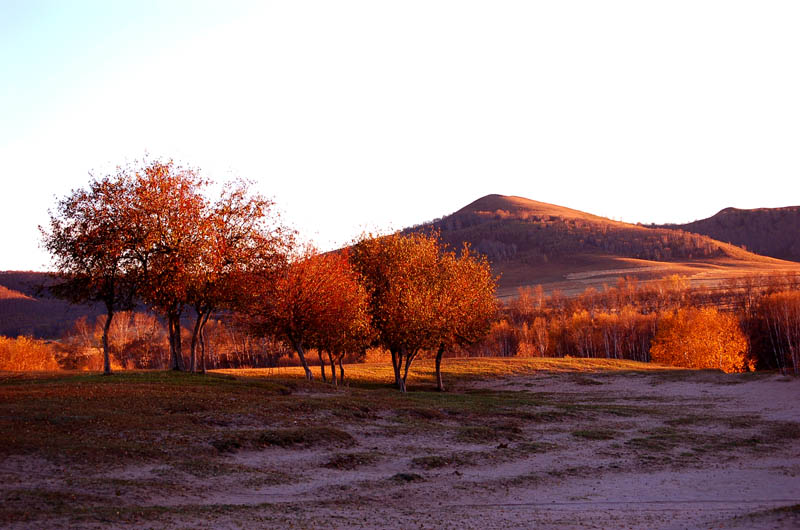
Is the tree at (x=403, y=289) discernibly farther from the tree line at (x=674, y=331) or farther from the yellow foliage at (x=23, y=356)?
the yellow foliage at (x=23, y=356)

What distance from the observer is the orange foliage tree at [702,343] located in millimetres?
87125

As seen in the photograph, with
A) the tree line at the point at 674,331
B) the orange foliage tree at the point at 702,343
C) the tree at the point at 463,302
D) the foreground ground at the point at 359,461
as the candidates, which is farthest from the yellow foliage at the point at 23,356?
the orange foliage tree at the point at 702,343

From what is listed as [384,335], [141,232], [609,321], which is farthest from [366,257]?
[609,321]

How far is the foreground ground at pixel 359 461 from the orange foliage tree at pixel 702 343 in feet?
178

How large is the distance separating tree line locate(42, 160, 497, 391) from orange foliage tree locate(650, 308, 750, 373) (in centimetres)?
4988

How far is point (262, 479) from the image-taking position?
17.1m

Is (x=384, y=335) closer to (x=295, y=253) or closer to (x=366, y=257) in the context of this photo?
(x=366, y=257)

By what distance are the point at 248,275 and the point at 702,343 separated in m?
69.5

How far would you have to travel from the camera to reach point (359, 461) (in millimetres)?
20062

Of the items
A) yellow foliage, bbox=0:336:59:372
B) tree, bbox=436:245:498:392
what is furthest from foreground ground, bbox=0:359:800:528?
yellow foliage, bbox=0:336:59:372

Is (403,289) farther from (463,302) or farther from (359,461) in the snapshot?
(359,461)

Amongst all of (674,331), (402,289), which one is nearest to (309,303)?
(402,289)

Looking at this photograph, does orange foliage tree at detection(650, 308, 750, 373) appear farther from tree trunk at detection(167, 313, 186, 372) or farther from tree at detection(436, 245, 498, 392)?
tree trunk at detection(167, 313, 186, 372)

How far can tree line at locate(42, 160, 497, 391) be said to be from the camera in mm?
35594
